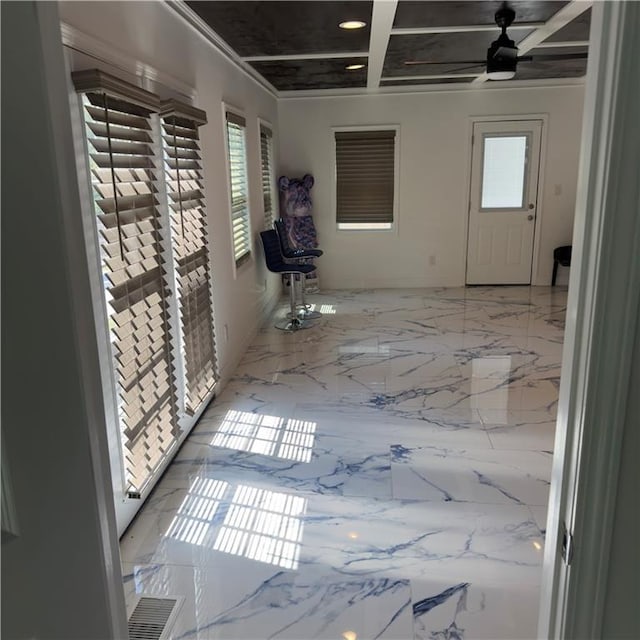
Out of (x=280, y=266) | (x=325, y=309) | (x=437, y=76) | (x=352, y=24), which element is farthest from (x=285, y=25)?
(x=325, y=309)

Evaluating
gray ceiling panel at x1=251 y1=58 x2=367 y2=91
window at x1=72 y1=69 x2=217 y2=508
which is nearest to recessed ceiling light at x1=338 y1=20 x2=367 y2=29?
gray ceiling panel at x1=251 y1=58 x2=367 y2=91

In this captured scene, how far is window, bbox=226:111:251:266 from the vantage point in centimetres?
441

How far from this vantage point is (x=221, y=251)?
12.9 ft

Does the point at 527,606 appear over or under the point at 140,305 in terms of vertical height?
under

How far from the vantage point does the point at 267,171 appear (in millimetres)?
5957

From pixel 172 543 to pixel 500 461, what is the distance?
5.42 ft

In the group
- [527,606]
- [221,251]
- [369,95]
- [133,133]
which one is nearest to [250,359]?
[221,251]

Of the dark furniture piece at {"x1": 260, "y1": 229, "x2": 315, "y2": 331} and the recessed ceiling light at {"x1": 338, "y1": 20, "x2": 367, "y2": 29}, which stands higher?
the recessed ceiling light at {"x1": 338, "y1": 20, "x2": 367, "y2": 29}

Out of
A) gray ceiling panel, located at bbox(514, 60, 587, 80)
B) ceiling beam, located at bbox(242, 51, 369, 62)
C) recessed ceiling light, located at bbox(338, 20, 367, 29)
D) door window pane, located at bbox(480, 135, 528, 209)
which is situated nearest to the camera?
recessed ceiling light, located at bbox(338, 20, 367, 29)

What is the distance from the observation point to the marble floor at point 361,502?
1.94 m

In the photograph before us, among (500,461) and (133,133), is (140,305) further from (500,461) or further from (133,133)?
(500,461)

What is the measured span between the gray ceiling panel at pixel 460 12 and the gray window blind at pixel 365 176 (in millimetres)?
3033

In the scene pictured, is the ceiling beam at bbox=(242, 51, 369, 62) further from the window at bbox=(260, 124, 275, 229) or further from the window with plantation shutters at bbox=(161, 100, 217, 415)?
the window with plantation shutters at bbox=(161, 100, 217, 415)

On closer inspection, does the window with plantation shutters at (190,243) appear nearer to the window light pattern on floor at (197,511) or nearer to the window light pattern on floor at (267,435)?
the window light pattern on floor at (267,435)
